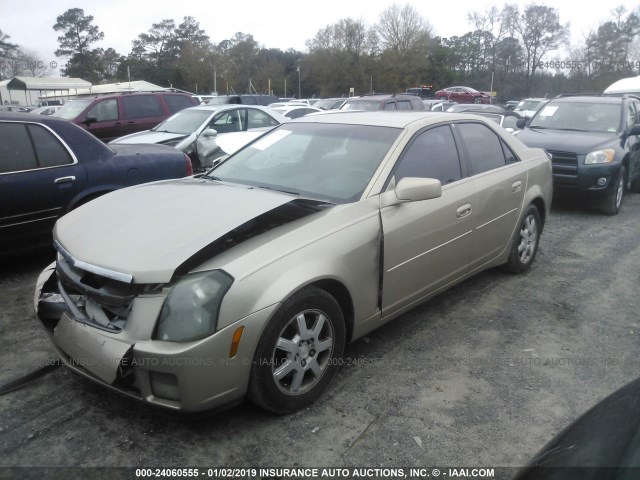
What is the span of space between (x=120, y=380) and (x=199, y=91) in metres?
63.5

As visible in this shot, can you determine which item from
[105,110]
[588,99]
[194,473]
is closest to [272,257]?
[194,473]

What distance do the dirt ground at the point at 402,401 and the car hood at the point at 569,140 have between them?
3.70m

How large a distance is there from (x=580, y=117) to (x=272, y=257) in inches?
309

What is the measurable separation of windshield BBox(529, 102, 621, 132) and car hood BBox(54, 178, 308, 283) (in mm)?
7053

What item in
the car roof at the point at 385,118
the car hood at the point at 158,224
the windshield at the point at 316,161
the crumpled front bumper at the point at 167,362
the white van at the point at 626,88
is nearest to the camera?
the crumpled front bumper at the point at 167,362

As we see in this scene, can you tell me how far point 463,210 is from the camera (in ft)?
13.2

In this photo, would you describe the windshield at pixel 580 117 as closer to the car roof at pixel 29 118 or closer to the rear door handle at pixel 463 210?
the rear door handle at pixel 463 210

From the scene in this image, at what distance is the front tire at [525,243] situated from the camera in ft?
16.4

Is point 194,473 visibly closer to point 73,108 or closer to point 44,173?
point 44,173

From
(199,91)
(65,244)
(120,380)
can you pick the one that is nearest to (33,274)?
(65,244)

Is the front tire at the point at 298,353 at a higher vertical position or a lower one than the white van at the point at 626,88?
lower

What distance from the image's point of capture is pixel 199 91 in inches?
2443

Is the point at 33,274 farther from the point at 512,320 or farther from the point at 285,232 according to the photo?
the point at 512,320

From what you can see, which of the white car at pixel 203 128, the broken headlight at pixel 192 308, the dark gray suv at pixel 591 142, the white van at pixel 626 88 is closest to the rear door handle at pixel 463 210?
the broken headlight at pixel 192 308
